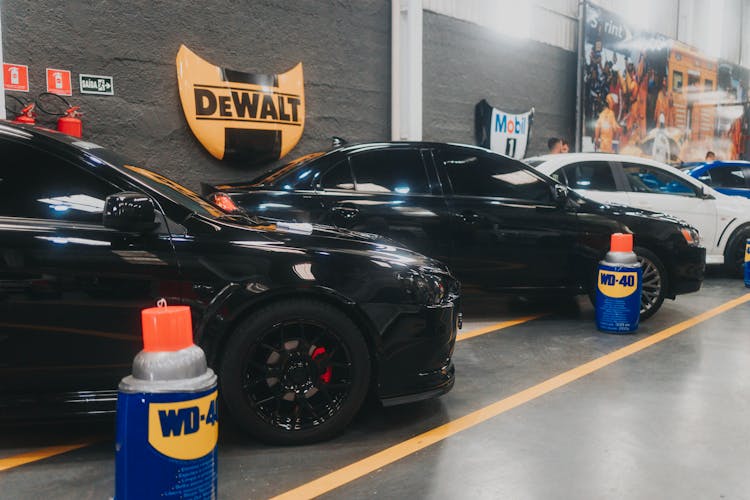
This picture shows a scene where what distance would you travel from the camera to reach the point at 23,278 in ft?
9.24

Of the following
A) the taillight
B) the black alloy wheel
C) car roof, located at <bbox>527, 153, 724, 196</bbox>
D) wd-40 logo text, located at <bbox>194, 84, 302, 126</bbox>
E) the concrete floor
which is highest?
wd-40 logo text, located at <bbox>194, 84, 302, 126</bbox>

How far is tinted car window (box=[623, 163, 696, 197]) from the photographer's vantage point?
25.5 feet

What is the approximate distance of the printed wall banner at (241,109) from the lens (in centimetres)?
720

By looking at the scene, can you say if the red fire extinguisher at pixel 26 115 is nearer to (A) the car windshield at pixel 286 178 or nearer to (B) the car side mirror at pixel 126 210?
(A) the car windshield at pixel 286 178

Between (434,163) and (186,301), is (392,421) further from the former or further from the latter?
(434,163)

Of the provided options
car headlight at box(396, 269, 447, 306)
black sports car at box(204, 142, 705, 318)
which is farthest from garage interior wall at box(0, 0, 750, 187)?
car headlight at box(396, 269, 447, 306)

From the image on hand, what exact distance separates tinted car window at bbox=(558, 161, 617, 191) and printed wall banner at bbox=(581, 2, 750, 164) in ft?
19.2

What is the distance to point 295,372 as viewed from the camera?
3.12 m

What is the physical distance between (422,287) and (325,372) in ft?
2.03

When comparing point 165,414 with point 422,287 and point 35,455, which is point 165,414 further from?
point 422,287

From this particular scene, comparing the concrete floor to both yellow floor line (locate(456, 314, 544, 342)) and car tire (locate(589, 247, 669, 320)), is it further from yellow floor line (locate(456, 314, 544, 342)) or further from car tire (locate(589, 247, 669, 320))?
car tire (locate(589, 247, 669, 320))

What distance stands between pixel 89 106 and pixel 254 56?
204 cm

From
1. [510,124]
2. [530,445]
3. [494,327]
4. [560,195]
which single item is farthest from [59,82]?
[510,124]

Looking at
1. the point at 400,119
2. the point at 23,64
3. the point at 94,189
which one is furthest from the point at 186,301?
the point at 400,119
